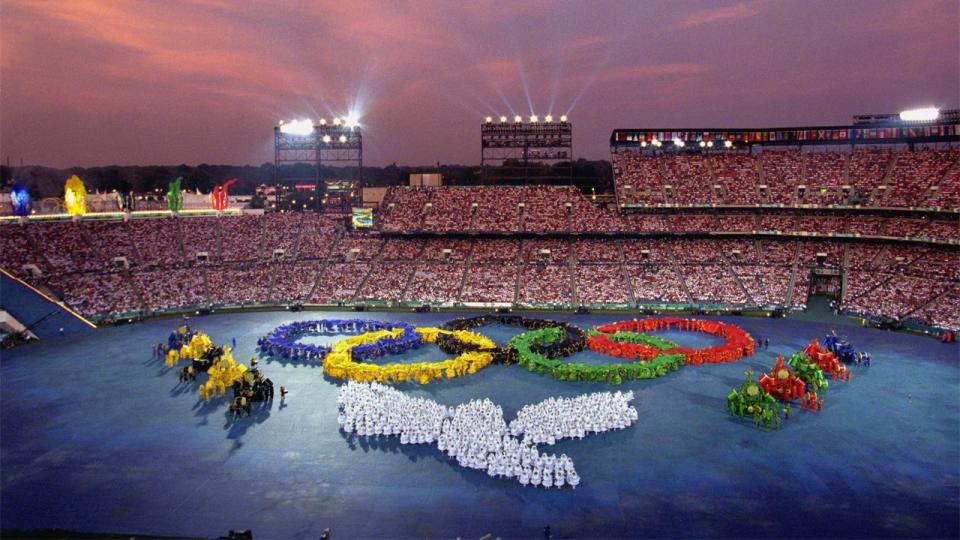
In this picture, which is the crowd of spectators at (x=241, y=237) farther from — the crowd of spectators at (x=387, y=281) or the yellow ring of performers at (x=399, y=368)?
the yellow ring of performers at (x=399, y=368)

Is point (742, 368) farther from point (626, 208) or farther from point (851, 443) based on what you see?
point (626, 208)

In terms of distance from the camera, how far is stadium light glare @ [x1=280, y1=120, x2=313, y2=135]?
73.8 meters

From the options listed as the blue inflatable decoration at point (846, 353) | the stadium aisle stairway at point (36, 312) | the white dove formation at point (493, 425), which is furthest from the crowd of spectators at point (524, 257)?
the white dove formation at point (493, 425)

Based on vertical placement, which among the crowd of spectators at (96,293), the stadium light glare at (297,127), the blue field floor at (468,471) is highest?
the stadium light glare at (297,127)

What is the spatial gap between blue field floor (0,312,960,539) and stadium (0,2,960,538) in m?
0.14

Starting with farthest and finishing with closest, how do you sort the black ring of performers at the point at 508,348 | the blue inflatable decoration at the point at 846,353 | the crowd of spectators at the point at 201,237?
the crowd of spectators at the point at 201,237
the black ring of performers at the point at 508,348
the blue inflatable decoration at the point at 846,353

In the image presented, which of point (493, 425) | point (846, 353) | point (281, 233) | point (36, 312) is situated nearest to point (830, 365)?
point (846, 353)

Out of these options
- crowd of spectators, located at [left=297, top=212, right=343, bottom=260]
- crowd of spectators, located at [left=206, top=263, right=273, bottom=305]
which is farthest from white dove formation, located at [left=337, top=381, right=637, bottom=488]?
crowd of spectators, located at [left=297, top=212, right=343, bottom=260]

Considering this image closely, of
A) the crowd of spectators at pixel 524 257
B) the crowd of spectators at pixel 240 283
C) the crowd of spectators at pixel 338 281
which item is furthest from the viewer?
the crowd of spectators at pixel 338 281

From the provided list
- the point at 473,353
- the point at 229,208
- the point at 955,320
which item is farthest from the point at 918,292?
the point at 229,208

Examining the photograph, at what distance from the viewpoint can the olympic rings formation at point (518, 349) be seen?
Result: 112 feet

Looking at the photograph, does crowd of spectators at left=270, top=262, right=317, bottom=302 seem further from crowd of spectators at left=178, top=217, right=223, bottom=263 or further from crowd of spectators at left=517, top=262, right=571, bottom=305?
crowd of spectators at left=517, top=262, right=571, bottom=305

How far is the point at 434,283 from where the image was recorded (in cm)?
6128

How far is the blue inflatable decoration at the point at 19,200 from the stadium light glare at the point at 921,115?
9036 centimetres
